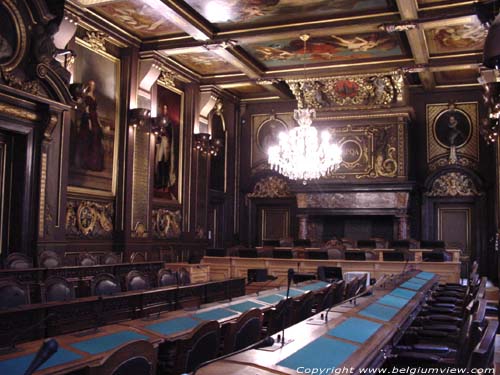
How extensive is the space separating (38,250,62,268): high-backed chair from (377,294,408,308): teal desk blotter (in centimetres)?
518

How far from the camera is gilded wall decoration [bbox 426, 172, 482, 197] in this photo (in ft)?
49.6

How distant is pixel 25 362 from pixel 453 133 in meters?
14.5

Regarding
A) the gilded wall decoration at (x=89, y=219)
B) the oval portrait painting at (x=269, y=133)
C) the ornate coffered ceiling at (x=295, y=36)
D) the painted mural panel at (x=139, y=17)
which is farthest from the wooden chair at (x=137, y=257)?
the oval portrait painting at (x=269, y=133)

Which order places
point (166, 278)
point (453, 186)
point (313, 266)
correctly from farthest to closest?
point (453, 186)
point (313, 266)
point (166, 278)

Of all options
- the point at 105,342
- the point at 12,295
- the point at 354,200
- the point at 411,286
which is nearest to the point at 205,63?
the point at 354,200

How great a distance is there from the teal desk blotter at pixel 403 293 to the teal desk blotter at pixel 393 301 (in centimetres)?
19

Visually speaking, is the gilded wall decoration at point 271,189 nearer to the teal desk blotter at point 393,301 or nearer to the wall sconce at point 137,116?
the wall sconce at point 137,116

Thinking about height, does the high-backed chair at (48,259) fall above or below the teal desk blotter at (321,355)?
above

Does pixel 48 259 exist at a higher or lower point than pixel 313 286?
higher

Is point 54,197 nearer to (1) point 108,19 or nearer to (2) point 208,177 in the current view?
(1) point 108,19

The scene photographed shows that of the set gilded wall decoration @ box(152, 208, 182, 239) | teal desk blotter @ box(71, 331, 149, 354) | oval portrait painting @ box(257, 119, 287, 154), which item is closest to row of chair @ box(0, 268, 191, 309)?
teal desk blotter @ box(71, 331, 149, 354)

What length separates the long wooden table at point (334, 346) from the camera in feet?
8.64

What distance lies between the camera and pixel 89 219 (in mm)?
10914

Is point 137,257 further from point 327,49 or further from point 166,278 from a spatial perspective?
point 327,49
